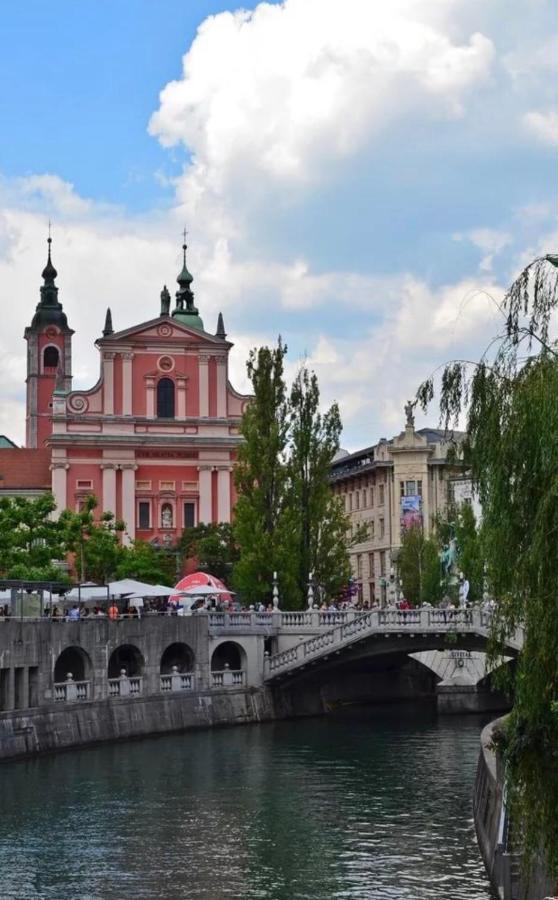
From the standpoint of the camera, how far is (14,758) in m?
44.9

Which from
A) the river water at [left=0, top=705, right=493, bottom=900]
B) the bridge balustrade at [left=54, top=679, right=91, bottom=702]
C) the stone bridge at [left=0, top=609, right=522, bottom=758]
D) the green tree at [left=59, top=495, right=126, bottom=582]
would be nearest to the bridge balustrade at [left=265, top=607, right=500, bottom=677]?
the stone bridge at [left=0, top=609, right=522, bottom=758]

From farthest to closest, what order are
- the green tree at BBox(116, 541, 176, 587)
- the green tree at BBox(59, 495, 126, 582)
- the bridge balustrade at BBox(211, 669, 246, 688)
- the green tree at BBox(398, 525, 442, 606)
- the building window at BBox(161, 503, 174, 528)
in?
1. the building window at BBox(161, 503, 174, 528)
2. the green tree at BBox(398, 525, 442, 606)
3. the green tree at BBox(116, 541, 176, 587)
4. the green tree at BBox(59, 495, 126, 582)
5. the bridge balustrade at BBox(211, 669, 246, 688)

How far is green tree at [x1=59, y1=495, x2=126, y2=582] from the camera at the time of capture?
66.8 metres

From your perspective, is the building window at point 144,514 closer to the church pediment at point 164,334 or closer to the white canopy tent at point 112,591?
the church pediment at point 164,334

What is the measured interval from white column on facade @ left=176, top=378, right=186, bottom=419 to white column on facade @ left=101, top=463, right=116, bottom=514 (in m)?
5.33

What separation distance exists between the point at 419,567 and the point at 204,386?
17328 mm

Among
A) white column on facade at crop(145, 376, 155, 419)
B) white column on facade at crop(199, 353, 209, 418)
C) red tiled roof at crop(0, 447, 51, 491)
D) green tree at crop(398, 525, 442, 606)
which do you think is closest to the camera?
green tree at crop(398, 525, 442, 606)

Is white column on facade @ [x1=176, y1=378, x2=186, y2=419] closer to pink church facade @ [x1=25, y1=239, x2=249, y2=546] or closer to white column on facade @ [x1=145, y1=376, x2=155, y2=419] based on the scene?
pink church facade @ [x1=25, y1=239, x2=249, y2=546]

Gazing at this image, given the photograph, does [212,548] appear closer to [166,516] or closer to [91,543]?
[166,516]

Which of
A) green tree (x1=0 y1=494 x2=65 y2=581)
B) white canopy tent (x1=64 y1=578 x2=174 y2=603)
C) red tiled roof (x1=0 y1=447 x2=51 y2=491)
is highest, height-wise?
red tiled roof (x1=0 y1=447 x2=51 y2=491)

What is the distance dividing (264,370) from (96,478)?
99.6ft

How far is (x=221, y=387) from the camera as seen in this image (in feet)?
323

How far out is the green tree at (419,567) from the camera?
88188 millimetres

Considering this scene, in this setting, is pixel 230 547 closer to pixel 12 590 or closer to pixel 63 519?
pixel 63 519
